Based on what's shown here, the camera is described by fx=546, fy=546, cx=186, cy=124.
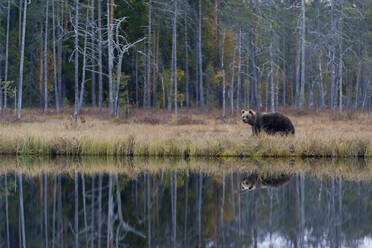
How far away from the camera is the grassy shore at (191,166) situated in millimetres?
15342

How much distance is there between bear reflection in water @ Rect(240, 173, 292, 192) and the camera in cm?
1355

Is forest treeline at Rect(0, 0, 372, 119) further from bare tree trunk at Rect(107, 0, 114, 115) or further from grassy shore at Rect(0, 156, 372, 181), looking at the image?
grassy shore at Rect(0, 156, 372, 181)

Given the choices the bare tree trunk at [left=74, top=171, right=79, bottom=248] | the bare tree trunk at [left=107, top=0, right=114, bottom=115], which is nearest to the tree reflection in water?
the bare tree trunk at [left=74, top=171, right=79, bottom=248]

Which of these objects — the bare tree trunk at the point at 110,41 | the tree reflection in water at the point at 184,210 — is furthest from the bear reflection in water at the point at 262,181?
the bare tree trunk at the point at 110,41

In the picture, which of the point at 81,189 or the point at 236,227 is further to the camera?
the point at 81,189

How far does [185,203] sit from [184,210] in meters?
0.70

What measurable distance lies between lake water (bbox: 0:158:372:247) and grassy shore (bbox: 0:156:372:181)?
3cm

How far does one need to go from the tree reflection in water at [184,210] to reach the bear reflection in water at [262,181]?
26mm

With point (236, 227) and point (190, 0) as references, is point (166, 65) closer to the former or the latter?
point (190, 0)

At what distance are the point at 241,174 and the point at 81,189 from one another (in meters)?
4.42

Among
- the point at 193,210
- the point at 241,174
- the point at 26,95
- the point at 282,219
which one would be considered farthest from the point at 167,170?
the point at 26,95

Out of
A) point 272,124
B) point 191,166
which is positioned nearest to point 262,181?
point 191,166

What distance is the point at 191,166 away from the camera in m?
16.6

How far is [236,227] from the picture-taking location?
402 inches
